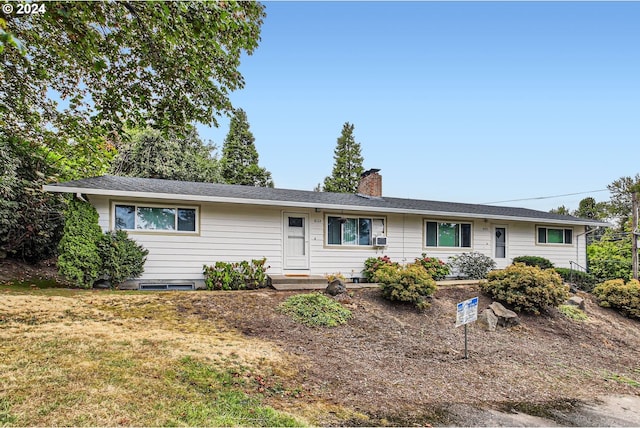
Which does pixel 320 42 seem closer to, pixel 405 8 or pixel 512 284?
pixel 405 8

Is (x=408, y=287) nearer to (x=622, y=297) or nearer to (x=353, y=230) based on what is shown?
(x=353, y=230)

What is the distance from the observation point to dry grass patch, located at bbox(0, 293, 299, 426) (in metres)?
3.13

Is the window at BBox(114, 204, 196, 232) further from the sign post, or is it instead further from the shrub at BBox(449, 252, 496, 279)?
the shrub at BBox(449, 252, 496, 279)

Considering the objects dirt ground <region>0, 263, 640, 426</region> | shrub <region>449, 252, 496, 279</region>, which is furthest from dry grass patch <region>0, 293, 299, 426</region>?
shrub <region>449, 252, 496, 279</region>

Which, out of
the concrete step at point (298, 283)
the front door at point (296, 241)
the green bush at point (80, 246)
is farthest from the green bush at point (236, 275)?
the green bush at point (80, 246)

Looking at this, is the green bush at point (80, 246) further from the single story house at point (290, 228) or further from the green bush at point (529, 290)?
the green bush at point (529, 290)

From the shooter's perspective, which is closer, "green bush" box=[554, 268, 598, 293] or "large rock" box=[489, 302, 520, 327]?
"large rock" box=[489, 302, 520, 327]

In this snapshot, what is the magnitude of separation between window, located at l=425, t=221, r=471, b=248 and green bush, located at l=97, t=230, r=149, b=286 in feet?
31.4

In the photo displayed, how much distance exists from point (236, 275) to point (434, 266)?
6.94 meters

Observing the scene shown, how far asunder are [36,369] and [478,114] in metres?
17.1

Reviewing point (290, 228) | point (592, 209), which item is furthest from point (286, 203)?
point (592, 209)

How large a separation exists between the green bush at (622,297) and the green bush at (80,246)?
1516cm

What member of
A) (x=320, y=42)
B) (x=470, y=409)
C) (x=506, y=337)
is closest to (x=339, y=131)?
(x=320, y=42)

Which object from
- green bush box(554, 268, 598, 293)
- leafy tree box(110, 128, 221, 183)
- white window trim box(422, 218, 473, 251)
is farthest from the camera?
leafy tree box(110, 128, 221, 183)
